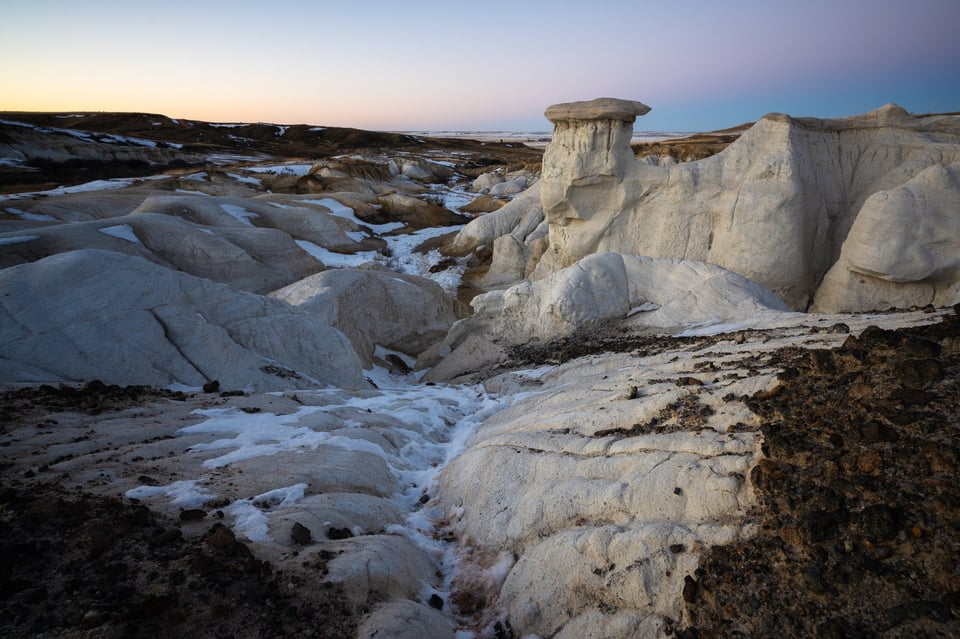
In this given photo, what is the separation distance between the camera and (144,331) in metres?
8.08

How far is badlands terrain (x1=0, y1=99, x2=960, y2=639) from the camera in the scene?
286 cm

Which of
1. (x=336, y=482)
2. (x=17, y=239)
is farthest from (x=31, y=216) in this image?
(x=336, y=482)

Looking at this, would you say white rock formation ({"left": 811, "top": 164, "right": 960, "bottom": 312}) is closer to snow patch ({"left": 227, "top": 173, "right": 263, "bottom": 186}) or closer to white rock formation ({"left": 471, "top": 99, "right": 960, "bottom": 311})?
white rock formation ({"left": 471, "top": 99, "right": 960, "bottom": 311})

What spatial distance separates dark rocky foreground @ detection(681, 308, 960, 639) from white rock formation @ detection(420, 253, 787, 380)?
→ 563 centimetres

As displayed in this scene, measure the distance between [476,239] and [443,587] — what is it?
21297 millimetres

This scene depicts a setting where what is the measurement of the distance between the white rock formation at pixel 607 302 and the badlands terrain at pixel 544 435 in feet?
0.23

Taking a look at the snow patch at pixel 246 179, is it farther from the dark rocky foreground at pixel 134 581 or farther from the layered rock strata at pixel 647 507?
the dark rocky foreground at pixel 134 581

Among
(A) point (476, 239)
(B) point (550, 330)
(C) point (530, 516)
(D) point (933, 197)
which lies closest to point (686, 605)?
(C) point (530, 516)

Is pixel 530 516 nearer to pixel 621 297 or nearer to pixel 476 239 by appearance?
pixel 621 297

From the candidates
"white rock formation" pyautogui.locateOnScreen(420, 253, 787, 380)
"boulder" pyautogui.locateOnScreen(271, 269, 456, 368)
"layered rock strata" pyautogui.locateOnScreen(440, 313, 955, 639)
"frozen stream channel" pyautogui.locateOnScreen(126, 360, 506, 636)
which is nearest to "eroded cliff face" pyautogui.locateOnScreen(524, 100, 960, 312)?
"white rock formation" pyautogui.locateOnScreen(420, 253, 787, 380)

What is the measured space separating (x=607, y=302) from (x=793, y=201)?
5.77 m

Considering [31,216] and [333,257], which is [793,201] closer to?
[333,257]

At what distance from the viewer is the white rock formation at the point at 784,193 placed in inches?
450

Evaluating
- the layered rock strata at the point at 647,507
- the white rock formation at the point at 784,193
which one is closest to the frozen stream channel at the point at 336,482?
the layered rock strata at the point at 647,507
